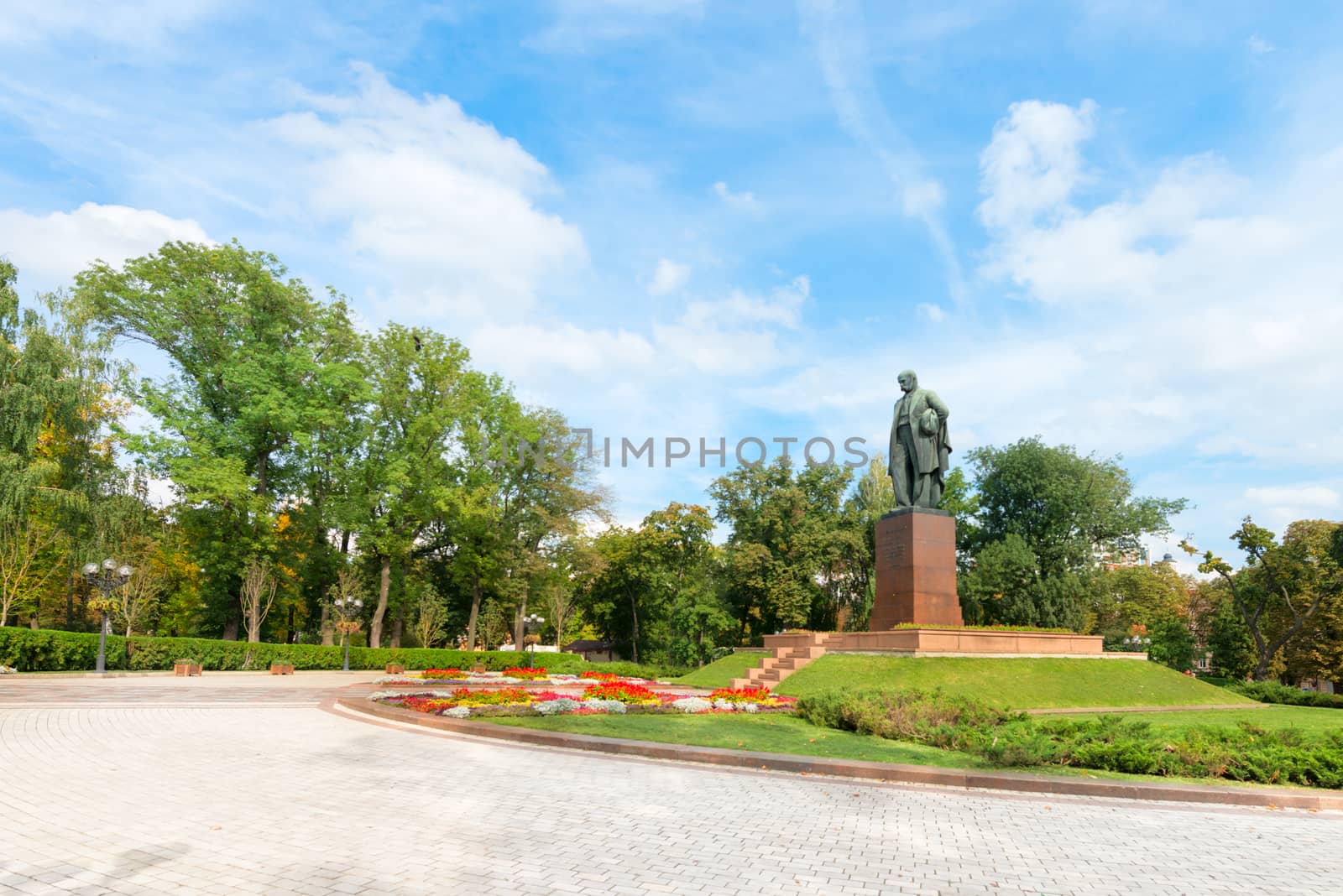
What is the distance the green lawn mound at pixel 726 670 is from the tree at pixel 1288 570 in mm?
19946

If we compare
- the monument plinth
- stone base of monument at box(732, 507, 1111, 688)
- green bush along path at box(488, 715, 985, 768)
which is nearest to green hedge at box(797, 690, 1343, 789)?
green bush along path at box(488, 715, 985, 768)

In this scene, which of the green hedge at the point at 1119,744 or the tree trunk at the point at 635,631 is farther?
the tree trunk at the point at 635,631

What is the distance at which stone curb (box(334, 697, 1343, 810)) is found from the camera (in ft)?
27.7

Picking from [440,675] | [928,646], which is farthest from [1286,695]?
[440,675]

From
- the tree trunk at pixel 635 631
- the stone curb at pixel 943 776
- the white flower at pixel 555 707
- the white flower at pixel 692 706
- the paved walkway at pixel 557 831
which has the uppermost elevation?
the paved walkway at pixel 557 831

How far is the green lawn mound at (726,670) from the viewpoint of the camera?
2670 centimetres

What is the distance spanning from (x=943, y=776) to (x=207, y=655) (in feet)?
96.0

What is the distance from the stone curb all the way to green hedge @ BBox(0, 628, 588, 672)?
74.0ft

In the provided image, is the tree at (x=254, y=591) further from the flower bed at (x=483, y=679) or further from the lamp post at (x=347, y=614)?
the flower bed at (x=483, y=679)

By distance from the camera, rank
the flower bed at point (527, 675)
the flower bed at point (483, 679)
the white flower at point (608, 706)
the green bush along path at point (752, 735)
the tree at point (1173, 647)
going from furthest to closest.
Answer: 1. the tree at point (1173, 647)
2. the flower bed at point (527, 675)
3. the flower bed at point (483, 679)
4. the white flower at point (608, 706)
5. the green bush along path at point (752, 735)

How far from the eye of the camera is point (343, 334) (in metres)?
38.1

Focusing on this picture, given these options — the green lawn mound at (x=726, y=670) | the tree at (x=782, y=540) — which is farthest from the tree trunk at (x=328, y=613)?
the tree at (x=782, y=540)

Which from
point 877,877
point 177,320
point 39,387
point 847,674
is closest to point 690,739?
point 877,877

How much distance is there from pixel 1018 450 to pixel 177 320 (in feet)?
138
